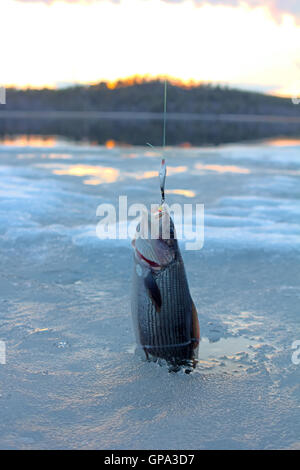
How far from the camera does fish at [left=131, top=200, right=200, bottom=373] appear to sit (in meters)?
2.66

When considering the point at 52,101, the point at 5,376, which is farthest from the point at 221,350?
the point at 52,101

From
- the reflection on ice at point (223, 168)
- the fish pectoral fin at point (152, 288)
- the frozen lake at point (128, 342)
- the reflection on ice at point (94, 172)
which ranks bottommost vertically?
the frozen lake at point (128, 342)

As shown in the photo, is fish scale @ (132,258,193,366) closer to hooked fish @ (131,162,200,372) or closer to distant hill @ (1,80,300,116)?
hooked fish @ (131,162,200,372)

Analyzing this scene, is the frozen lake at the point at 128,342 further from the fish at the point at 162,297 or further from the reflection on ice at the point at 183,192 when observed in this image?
the reflection on ice at the point at 183,192

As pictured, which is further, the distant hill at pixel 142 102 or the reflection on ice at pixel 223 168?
the distant hill at pixel 142 102

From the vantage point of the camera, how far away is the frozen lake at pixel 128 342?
2.45 metres

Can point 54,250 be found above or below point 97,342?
above

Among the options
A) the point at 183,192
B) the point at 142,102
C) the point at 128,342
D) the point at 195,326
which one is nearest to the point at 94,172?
the point at 183,192

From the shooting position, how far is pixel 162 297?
2723 millimetres

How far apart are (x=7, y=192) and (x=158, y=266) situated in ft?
22.1

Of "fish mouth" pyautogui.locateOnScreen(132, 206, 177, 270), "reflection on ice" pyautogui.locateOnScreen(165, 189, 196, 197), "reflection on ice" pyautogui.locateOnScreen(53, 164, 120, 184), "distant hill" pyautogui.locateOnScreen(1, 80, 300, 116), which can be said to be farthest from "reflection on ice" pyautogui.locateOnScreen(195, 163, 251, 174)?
"distant hill" pyautogui.locateOnScreen(1, 80, 300, 116)

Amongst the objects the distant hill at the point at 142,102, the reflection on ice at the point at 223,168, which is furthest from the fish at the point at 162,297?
the distant hill at the point at 142,102

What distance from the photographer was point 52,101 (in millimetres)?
111312

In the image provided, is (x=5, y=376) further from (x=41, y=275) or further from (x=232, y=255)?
(x=232, y=255)
